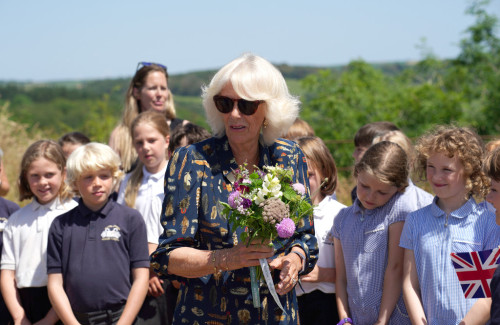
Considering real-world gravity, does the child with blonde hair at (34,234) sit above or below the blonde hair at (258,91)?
below

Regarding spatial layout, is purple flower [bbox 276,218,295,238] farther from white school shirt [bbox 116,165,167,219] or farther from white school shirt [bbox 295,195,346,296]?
white school shirt [bbox 116,165,167,219]

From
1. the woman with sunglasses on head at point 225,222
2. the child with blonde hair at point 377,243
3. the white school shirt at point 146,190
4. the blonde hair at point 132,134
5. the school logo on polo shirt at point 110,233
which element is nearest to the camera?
the woman with sunglasses on head at point 225,222

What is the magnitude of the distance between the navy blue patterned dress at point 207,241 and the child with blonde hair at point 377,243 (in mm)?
975

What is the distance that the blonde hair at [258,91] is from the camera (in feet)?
9.62

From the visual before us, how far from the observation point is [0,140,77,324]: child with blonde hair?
14.5 ft

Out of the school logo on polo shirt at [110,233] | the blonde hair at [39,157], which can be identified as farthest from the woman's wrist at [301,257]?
the blonde hair at [39,157]

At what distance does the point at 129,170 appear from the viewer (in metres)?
5.43

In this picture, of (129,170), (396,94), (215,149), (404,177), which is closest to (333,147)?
(396,94)

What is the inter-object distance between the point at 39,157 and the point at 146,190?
93 centimetres

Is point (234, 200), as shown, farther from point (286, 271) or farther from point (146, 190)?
point (146, 190)

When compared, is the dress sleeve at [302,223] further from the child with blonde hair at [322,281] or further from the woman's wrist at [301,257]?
the child with blonde hair at [322,281]

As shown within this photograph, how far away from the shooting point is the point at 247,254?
2.61m

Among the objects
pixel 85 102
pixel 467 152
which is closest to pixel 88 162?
pixel 467 152

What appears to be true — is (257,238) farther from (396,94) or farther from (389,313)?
(396,94)
